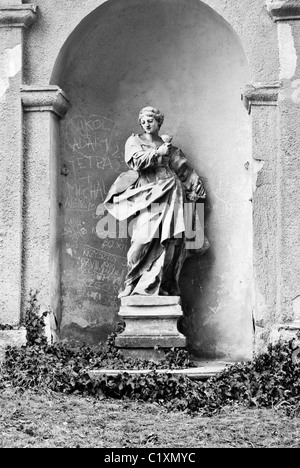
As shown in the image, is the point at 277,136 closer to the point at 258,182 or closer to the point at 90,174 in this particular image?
the point at 258,182

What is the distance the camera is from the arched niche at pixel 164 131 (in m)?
10.0

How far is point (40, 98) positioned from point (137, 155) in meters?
1.14

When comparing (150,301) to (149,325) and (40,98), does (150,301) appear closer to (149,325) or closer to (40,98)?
(149,325)

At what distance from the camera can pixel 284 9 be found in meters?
9.41

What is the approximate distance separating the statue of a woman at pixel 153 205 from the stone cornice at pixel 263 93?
938 millimetres

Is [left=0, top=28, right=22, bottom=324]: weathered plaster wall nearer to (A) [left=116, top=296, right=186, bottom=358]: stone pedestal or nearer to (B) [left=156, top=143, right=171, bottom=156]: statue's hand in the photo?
(A) [left=116, top=296, right=186, bottom=358]: stone pedestal

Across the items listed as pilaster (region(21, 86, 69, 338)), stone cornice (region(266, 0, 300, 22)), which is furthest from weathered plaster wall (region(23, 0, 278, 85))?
pilaster (region(21, 86, 69, 338))

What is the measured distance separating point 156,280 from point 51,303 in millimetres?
1086

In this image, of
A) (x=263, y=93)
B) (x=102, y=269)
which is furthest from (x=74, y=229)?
(x=263, y=93)

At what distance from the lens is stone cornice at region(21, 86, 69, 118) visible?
9.63m

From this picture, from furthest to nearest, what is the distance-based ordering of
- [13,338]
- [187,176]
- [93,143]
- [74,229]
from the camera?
[93,143]
[74,229]
[187,176]
[13,338]

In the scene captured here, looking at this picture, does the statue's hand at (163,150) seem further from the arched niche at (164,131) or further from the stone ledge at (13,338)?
the stone ledge at (13,338)

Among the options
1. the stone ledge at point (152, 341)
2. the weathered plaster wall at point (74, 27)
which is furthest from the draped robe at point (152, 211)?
the weathered plaster wall at point (74, 27)

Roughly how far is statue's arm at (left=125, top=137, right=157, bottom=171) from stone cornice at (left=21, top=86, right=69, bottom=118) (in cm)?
86
